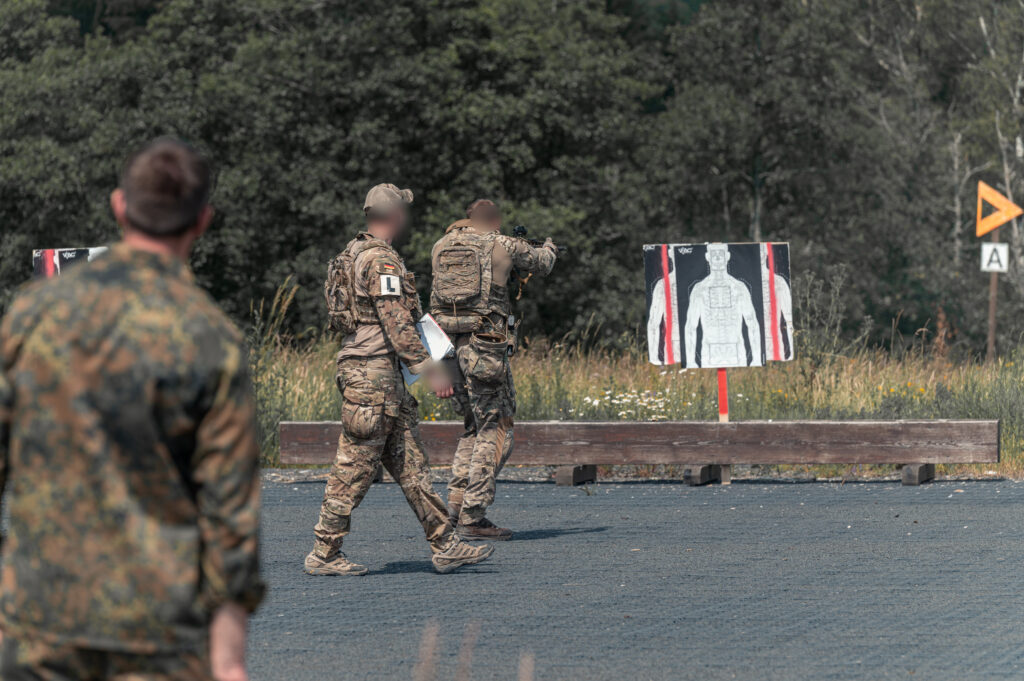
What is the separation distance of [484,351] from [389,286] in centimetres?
172

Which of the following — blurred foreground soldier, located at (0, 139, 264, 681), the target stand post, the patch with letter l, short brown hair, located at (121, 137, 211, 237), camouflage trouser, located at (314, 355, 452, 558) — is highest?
short brown hair, located at (121, 137, 211, 237)

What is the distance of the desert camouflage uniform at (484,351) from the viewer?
9562 mm

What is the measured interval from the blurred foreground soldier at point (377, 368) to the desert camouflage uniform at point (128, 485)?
4980 mm

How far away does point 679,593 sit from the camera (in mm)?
7863

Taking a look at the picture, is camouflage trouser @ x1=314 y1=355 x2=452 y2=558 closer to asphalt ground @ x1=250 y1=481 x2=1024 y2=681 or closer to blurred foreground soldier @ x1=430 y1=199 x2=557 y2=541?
asphalt ground @ x1=250 y1=481 x2=1024 y2=681

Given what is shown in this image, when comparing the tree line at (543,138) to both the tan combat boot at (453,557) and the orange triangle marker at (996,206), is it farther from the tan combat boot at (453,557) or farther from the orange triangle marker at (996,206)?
the tan combat boot at (453,557)

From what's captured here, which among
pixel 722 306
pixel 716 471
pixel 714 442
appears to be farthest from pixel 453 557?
pixel 722 306

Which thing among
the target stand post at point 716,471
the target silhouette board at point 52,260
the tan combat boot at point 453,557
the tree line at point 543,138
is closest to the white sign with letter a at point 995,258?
the tree line at point 543,138

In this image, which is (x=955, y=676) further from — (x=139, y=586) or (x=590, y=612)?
(x=139, y=586)

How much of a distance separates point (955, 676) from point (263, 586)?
373 cm

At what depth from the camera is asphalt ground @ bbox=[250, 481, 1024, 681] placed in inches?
245

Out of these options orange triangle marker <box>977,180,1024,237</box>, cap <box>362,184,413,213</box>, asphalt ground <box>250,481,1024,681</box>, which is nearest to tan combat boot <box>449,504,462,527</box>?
asphalt ground <box>250,481,1024,681</box>

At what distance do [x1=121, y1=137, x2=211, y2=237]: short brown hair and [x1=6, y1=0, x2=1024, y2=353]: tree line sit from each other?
28.5 meters

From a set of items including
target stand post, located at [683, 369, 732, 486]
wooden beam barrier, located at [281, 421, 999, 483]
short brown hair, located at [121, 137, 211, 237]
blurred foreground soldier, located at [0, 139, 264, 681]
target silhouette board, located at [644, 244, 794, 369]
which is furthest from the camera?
target silhouette board, located at [644, 244, 794, 369]
